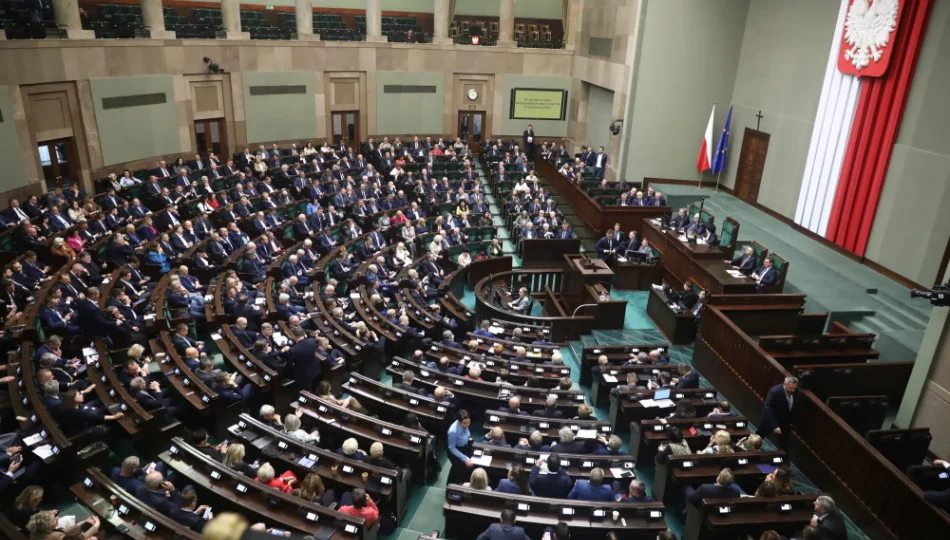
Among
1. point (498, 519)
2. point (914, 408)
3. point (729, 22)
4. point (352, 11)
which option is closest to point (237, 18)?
point (352, 11)

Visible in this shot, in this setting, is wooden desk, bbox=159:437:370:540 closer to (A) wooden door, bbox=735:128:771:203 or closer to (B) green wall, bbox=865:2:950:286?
(B) green wall, bbox=865:2:950:286

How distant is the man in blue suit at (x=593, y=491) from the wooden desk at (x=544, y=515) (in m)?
0.24

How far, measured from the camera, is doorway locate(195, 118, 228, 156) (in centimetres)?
1889

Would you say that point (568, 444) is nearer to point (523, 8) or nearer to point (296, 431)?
point (296, 431)

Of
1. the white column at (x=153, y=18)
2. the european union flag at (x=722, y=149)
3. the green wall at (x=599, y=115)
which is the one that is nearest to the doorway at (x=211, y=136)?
the white column at (x=153, y=18)

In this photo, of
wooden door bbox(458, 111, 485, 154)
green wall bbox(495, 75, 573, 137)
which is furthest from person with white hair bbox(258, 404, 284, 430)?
green wall bbox(495, 75, 573, 137)

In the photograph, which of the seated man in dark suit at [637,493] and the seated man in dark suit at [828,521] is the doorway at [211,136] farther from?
the seated man in dark suit at [828,521]

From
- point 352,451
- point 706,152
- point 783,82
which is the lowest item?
point 352,451

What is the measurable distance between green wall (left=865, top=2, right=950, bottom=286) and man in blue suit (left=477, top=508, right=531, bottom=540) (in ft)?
34.0

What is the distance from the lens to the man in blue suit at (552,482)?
6.27 meters

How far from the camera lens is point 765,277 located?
1157 centimetres

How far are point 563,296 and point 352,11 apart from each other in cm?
1678

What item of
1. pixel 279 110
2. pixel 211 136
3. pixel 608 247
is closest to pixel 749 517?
pixel 608 247

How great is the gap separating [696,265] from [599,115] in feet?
35.7
